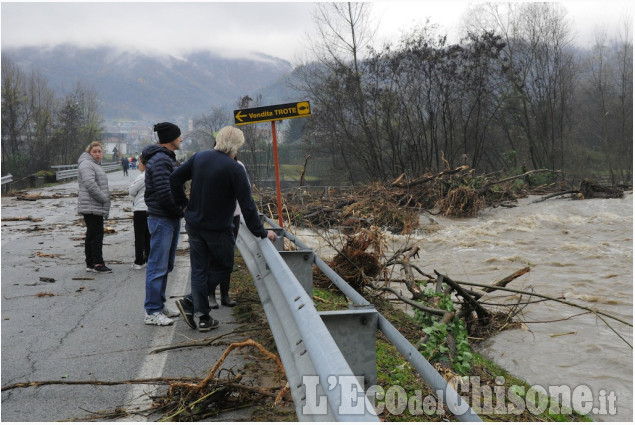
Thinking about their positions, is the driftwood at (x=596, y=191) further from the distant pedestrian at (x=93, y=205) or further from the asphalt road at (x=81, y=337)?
the distant pedestrian at (x=93, y=205)

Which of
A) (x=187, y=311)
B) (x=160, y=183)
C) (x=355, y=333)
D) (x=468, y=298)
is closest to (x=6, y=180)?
(x=160, y=183)

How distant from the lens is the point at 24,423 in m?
3.79

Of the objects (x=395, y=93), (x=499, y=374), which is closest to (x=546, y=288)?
(x=499, y=374)

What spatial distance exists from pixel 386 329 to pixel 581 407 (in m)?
3.37

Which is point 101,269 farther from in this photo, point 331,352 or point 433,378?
point 433,378

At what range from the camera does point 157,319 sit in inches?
240

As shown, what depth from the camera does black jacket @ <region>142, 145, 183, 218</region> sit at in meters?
6.23

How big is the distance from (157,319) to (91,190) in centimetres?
406

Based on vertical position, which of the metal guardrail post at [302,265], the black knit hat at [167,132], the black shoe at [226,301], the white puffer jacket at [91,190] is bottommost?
the black shoe at [226,301]

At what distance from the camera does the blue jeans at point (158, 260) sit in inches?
244

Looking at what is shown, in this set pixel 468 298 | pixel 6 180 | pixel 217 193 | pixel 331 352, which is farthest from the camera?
pixel 6 180

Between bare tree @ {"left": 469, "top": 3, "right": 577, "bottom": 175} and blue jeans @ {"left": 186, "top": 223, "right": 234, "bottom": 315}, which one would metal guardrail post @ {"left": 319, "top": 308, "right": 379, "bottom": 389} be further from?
bare tree @ {"left": 469, "top": 3, "right": 577, "bottom": 175}

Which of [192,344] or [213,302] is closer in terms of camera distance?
[192,344]

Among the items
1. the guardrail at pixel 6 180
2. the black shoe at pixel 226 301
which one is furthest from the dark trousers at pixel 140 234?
the guardrail at pixel 6 180
